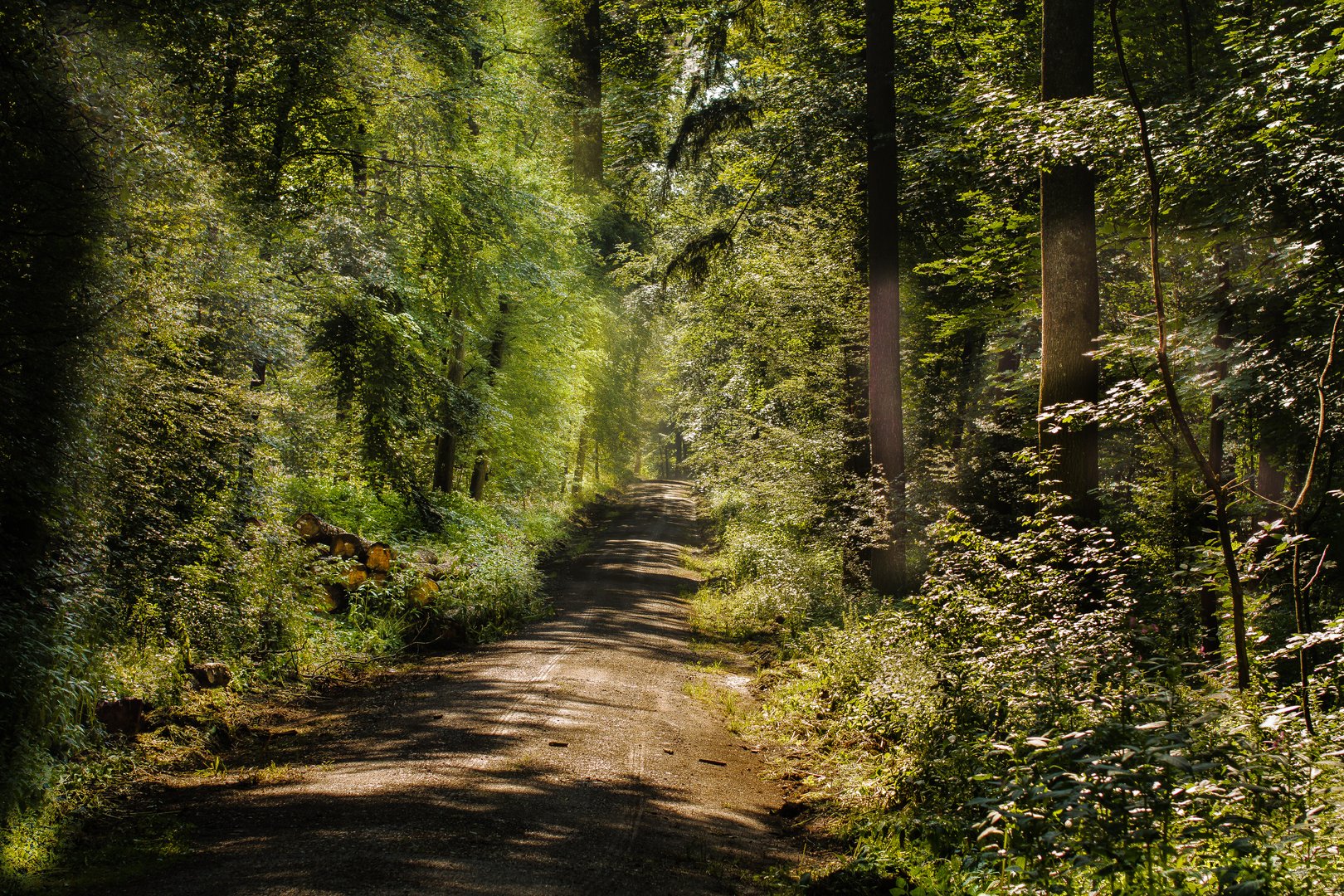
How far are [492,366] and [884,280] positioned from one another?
49.3 feet

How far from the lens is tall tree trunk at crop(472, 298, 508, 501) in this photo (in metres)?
24.4

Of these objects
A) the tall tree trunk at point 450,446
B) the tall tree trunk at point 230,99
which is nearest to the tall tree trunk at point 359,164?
the tall tree trunk at point 230,99

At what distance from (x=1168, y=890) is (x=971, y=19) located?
1533 cm

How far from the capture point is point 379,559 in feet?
42.9

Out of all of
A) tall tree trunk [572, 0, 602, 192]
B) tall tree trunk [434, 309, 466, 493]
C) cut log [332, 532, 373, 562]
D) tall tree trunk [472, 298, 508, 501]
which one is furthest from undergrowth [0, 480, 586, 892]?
tall tree trunk [572, 0, 602, 192]

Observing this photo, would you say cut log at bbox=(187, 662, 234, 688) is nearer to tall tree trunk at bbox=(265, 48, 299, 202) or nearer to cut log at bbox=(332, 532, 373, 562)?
cut log at bbox=(332, 532, 373, 562)

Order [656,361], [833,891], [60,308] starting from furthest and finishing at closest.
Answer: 1. [656,361]
2. [60,308]
3. [833,891]

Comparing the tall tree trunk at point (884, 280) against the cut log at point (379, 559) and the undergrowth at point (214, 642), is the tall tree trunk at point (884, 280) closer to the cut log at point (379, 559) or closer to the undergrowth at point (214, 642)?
the undergrowth at point (214, 642)

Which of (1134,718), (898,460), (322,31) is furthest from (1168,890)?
(322,31)

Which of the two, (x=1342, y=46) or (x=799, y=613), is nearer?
(x=1342, y=46)

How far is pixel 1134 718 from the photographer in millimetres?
4980

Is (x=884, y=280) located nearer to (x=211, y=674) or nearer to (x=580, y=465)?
(x=211, y=674)

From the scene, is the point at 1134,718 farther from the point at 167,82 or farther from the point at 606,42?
the point at 606,42

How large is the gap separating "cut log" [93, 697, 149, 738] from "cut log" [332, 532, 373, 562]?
18.3ft
